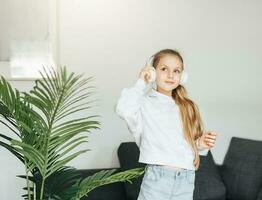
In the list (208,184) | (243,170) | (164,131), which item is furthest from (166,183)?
(243,170)

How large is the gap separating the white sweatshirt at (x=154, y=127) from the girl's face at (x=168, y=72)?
7 cm

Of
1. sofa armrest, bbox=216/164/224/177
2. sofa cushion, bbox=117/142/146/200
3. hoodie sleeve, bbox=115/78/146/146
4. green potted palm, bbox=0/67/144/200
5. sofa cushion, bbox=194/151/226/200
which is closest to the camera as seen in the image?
green potted palm, bbox=0/67/144/200

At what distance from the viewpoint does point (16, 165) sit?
7.86 ft

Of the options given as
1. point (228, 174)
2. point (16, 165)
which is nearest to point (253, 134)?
point (228, 174)

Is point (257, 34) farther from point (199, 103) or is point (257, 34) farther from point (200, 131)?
point (200, 131)

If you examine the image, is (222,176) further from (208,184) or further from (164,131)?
(164,131)

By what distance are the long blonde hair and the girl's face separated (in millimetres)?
27

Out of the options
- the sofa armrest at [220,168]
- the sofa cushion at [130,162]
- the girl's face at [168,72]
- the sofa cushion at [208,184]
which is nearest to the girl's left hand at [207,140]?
the girl's face at [168,72]

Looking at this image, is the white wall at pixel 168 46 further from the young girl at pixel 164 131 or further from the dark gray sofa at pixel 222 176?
the young girl at pixel 164 131

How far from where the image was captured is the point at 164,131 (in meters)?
1.56

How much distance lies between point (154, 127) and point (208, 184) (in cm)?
102

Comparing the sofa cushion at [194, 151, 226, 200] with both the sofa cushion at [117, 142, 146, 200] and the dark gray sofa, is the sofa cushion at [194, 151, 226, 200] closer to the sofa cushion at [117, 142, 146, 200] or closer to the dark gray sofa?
the dark gray sofa

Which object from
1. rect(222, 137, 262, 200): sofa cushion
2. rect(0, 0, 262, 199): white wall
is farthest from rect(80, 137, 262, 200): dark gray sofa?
rect(0, 0, 262, 199): white wall

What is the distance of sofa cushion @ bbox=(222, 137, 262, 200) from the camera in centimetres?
248
